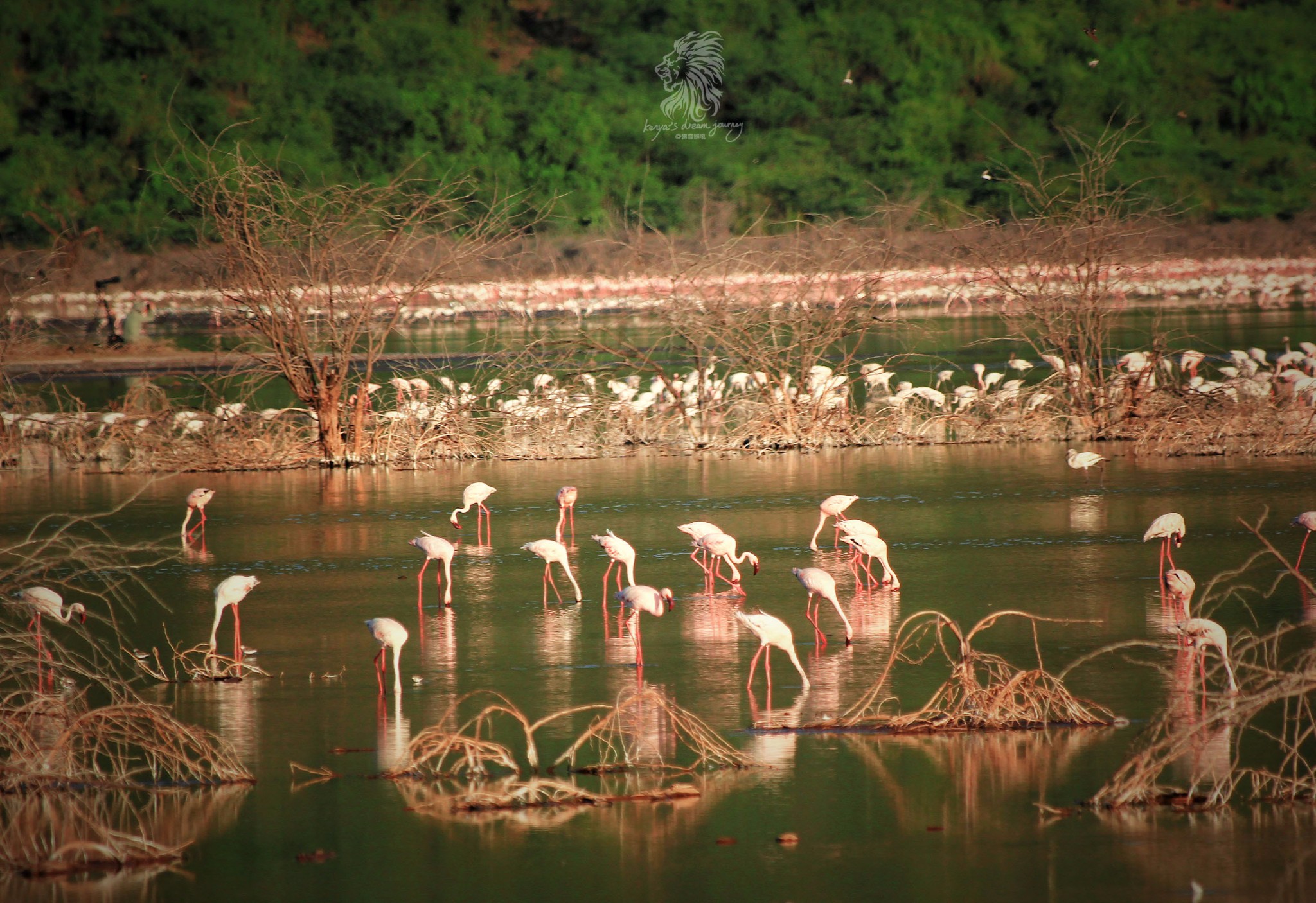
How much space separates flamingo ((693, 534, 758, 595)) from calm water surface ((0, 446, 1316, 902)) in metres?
0.17

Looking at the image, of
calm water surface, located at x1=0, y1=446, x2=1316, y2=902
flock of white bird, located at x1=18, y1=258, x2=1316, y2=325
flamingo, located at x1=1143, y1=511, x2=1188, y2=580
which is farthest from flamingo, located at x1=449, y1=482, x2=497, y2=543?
flock of white bird, located at x1=18, y1=258, x2=1316, y2=325

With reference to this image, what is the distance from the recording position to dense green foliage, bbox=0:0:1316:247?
61.4 meters

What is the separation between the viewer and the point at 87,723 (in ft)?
20.6

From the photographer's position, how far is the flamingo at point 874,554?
9594mm

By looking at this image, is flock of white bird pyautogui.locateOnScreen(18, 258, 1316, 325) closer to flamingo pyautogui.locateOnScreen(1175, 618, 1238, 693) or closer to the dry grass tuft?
flamingo pyautogui.locateOnScreen(1175, 618, 1238, 693)

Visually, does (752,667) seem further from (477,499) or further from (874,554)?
(477,499)

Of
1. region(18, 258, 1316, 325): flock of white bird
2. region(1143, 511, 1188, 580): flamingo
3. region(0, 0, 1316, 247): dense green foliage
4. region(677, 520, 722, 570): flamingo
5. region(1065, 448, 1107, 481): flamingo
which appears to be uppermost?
region(0, 0, 1316, 247): dense green foliage

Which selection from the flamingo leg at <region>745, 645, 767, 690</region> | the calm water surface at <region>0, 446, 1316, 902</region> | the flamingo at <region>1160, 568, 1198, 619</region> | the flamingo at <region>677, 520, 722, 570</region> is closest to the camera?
the calm water surface at <region>0, 446, 1316, 902</region>

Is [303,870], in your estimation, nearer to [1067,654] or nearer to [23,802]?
[23,802]

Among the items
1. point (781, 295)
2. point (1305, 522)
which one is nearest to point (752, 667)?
point (1305, 522)

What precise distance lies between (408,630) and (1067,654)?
3.82 metres

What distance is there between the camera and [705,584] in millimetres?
10391

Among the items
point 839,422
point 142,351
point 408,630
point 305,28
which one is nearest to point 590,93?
point 305,28

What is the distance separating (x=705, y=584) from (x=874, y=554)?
1.34 m
